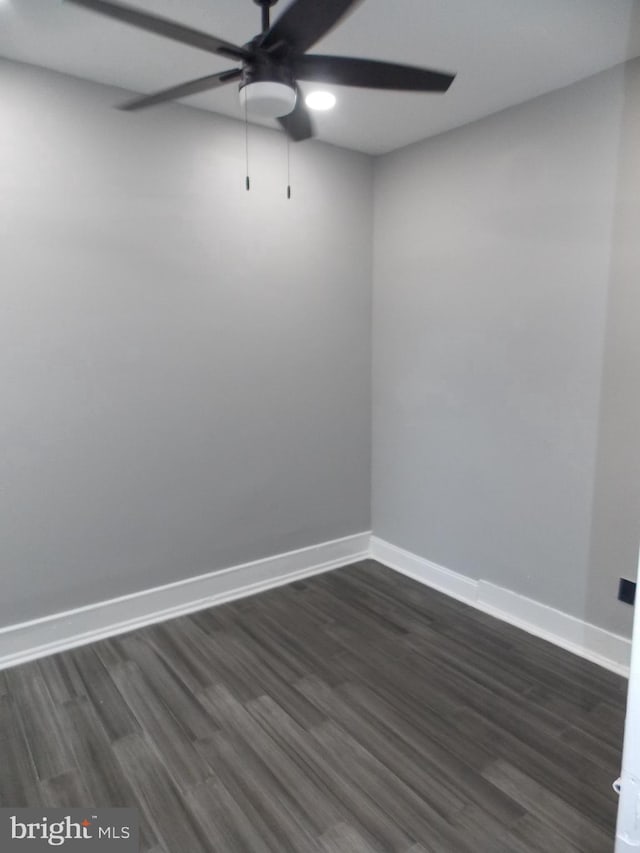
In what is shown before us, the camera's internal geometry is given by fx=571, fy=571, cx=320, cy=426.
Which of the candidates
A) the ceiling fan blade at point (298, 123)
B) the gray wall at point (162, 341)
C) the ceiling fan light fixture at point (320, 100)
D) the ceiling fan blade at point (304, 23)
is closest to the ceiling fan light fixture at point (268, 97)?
the ceiling fan blade at point (304, 23)

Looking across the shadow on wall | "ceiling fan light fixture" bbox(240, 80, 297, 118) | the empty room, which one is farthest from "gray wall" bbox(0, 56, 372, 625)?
the shadow on wall

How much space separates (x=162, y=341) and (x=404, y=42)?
178 centimetres

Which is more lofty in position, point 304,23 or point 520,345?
point 304,23

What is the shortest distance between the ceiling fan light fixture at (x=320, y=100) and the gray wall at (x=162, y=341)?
49 cm

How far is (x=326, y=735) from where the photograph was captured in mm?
2277

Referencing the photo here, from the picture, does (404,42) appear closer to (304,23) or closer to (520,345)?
(304,23)

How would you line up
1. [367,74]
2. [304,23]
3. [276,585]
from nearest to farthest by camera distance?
[304,23] → [367,74] → [276,585]

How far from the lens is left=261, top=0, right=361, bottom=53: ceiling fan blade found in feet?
4.82

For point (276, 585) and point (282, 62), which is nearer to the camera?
point (282, 62)

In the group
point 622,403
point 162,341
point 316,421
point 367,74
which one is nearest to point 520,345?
point 622,403

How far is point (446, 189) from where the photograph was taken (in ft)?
11.0

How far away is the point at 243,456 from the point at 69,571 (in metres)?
1.12

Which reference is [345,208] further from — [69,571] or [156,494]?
[69,571]

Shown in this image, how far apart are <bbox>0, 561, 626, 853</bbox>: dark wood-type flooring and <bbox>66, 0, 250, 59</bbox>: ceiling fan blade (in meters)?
2.40
